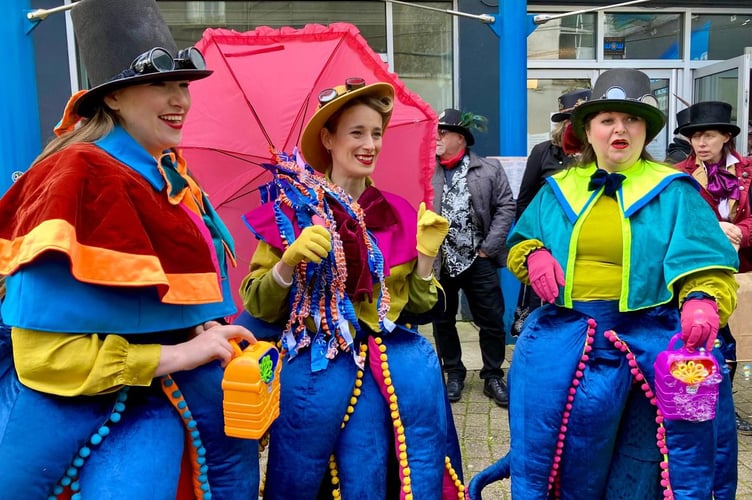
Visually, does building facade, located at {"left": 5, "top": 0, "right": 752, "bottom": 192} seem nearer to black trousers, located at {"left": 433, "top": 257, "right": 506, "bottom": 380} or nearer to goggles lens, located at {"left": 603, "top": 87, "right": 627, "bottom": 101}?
black trousers, located at {"left": 433, "top": 257, "right": 506, "bottom": 380}

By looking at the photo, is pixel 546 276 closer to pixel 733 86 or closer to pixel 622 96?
pixel 622 96

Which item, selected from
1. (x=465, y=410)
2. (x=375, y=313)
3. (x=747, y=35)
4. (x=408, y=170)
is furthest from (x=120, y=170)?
(x=747, y=35)

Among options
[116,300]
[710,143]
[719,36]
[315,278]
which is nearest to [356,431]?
[315,278]

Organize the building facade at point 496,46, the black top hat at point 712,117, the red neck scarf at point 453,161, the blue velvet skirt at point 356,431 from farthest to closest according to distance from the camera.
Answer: the building facade at point 496,46 → the red neck scarf at point 453,161 → the black top hat at point 712,117 → the blue velvet skirt at point 356,431

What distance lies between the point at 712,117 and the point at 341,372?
2.77 m

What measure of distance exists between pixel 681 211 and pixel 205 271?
4.91ft

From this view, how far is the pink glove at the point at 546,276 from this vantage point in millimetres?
2109

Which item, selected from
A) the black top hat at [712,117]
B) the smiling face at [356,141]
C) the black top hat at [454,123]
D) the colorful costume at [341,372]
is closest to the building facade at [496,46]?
the black top hat at [454,123]

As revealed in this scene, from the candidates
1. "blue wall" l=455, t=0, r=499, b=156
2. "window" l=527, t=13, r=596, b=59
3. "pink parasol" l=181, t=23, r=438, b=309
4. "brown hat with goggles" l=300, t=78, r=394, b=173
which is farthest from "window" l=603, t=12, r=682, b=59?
"brown hat with goggles" l=300, t=78, r=394, b=173

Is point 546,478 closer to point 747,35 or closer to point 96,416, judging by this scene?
point 96,416

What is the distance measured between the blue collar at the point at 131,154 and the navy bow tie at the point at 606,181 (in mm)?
1407

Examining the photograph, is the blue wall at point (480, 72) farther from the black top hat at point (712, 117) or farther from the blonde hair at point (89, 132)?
the blonde hair at point (89, 132)

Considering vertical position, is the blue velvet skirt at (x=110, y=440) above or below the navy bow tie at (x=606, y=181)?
below

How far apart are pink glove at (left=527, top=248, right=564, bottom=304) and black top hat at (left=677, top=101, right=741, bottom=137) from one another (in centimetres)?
197
